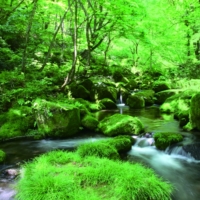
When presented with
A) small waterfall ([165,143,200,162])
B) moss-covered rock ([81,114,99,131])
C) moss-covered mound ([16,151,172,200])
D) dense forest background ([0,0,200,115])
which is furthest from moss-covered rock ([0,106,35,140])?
small waterfall ([165,143,200,162])

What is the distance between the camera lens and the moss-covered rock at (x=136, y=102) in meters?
14.0

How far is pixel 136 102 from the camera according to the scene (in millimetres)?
14008

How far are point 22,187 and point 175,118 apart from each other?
348 inches

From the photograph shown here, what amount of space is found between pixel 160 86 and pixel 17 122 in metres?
11.9

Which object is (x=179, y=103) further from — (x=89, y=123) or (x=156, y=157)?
(x=156, y=157)

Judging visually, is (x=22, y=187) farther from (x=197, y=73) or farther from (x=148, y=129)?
(x=197, y=73)

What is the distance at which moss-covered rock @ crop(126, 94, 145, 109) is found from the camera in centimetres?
1398

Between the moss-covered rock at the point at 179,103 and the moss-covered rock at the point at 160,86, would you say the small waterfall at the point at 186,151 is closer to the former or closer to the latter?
the moss-covered rock at the point at 179,103

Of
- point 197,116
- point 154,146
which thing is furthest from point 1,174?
point 197,116

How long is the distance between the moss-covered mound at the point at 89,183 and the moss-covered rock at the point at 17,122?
4078mm

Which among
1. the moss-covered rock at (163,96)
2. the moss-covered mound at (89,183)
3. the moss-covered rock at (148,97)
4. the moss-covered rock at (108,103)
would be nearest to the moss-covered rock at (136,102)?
the moss-covered rock at (148,97)

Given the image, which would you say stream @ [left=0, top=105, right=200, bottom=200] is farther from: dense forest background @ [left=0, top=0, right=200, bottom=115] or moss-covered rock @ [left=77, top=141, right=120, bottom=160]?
dense forest background @ [left=0, top=0, right=200, bottom=115]

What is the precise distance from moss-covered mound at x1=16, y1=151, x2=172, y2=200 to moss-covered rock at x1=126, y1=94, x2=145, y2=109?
32.5 ft

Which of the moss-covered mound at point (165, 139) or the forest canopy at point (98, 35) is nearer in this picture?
the moss-covered mound at point (165, 139)
